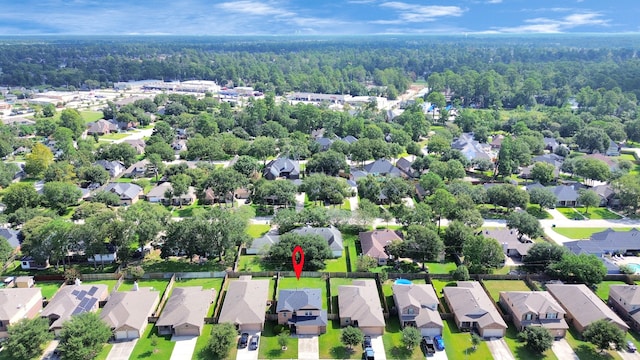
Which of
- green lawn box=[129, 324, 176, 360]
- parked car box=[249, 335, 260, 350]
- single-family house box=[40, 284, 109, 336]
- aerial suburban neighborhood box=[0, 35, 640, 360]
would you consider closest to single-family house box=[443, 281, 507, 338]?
aerial suburban neighborhood box=[0, 35, 640, 360]

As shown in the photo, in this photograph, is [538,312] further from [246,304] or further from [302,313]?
[246,304]

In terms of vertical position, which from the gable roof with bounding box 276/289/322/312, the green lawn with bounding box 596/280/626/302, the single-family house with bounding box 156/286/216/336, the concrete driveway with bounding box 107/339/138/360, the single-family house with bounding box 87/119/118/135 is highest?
the single-family house with bounding box 87/119/118/135

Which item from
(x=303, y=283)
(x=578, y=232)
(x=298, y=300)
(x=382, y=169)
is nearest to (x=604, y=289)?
(x=578, y=232)

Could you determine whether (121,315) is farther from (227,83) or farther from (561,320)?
(227,83)

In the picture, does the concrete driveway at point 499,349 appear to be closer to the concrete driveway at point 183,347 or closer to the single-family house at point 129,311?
the concrete driveway at point 183,347

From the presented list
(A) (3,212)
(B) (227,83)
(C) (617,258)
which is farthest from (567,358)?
(B) (227,83)

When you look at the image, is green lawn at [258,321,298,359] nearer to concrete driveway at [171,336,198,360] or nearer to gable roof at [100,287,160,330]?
concrete driveway at [171,336,198,360]
